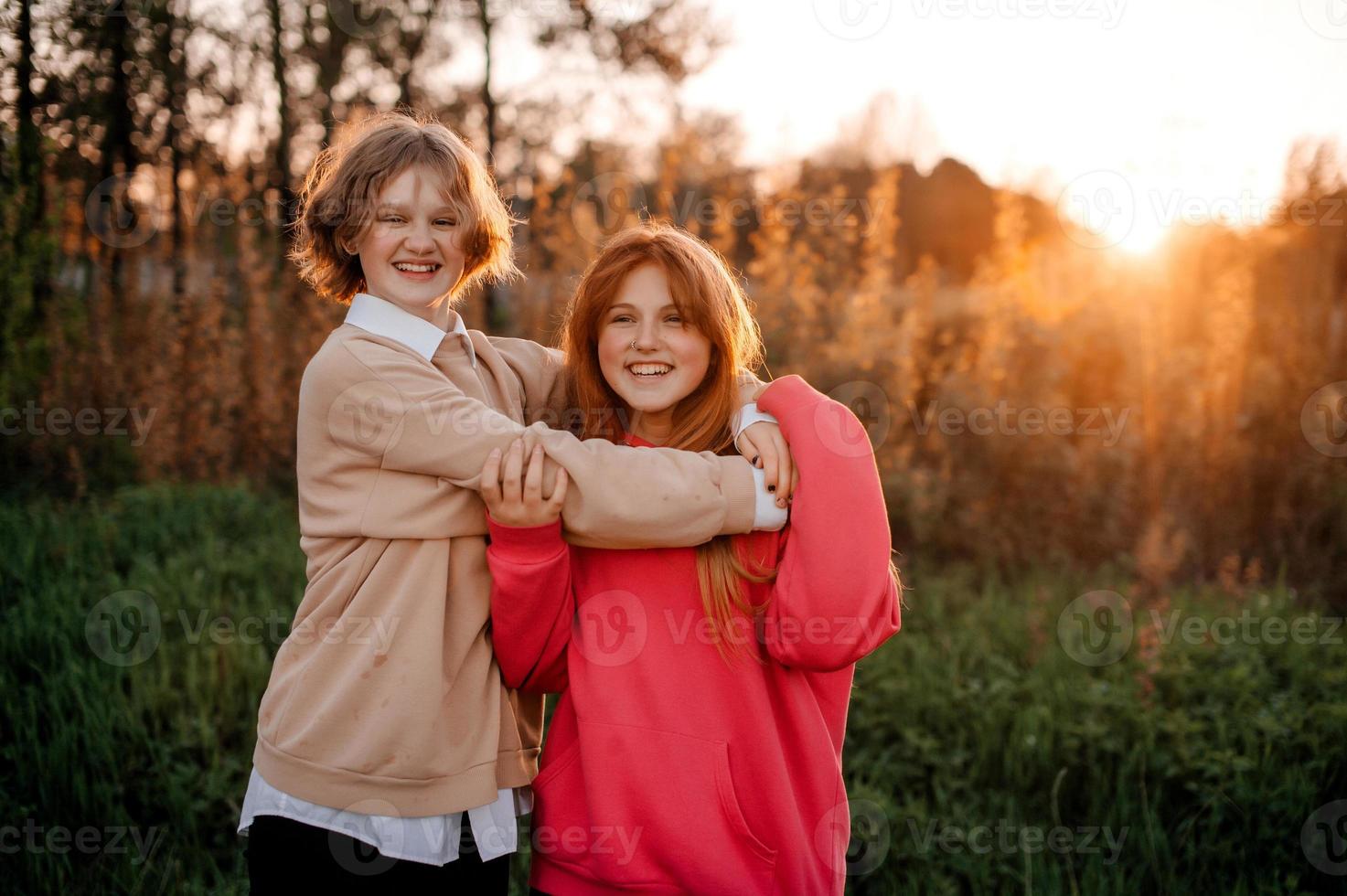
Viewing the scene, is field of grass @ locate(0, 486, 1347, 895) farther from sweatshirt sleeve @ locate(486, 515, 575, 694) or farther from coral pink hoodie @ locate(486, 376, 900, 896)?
sweatshirt sleeve @ locate(486, 515, 575, 694)

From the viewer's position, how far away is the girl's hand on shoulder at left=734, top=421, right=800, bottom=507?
1764 millimetres

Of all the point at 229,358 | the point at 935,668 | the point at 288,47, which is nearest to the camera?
the point at 935,668

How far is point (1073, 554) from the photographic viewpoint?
17.6ft

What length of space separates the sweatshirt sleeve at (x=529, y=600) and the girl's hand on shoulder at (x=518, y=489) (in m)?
0.03

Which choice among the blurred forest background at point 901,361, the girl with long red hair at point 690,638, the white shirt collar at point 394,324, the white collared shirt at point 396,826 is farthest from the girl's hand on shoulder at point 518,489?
the blurred forest background at point 901,361

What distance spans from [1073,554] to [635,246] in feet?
14.2

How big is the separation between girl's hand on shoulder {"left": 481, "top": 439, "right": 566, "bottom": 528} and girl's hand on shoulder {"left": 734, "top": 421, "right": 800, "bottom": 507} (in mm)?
390

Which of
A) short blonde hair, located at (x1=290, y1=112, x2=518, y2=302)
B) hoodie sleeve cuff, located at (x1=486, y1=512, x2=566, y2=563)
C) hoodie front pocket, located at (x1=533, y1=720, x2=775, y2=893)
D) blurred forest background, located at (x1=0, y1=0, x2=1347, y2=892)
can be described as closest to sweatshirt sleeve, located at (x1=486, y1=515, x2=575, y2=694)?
hoodie sleeve cuff, located at (x1=486, y1=512, x2=566, y2=563)

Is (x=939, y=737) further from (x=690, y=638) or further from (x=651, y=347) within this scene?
(x=651, y=347)

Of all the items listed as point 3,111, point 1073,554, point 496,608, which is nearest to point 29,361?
point 3,111

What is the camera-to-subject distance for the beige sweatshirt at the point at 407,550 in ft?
5.38

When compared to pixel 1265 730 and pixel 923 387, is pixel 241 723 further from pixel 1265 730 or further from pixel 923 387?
pixel 923 387

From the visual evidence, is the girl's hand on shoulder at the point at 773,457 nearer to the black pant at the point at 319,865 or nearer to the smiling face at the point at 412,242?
the smiling face at the point at 412,242

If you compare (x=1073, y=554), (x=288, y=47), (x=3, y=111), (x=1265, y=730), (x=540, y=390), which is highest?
(x=288, y=47)
